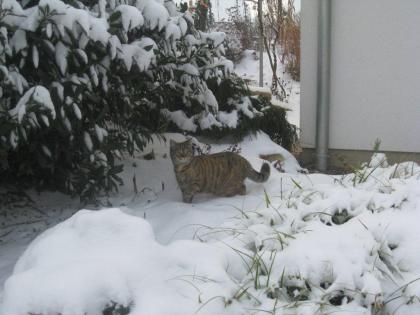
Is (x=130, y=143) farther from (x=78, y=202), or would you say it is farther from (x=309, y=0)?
(x=309, y=0)

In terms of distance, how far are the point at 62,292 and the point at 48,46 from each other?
1447 mm

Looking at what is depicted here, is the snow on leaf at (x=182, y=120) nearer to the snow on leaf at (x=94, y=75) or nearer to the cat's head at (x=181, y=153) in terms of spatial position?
the cat's head at (x=181, y=153)

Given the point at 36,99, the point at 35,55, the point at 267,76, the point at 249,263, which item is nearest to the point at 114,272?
the point at 249,263

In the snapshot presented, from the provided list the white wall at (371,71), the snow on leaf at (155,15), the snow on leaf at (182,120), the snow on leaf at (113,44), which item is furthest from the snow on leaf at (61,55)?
the white wall at (371,71)

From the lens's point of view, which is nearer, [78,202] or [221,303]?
[221,303]

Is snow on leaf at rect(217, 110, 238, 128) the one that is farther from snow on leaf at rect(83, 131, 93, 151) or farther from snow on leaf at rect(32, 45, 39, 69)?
snow on leaf at rect(32, 45, 39, 69)

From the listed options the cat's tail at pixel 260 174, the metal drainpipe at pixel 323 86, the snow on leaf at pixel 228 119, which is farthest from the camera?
the snow on leaf at pixel 228 119

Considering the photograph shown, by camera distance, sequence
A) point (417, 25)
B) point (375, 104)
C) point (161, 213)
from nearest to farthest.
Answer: point (161, 213)
point (417, 25)
point (375, 104)

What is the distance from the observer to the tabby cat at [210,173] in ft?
9.62

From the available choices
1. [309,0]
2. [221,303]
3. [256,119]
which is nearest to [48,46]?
[221,303]

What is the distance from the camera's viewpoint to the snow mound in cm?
130

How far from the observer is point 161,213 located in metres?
2.76

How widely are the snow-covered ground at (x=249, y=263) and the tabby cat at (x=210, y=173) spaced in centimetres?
69

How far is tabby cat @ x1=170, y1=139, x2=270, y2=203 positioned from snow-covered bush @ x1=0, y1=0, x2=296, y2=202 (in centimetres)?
34
